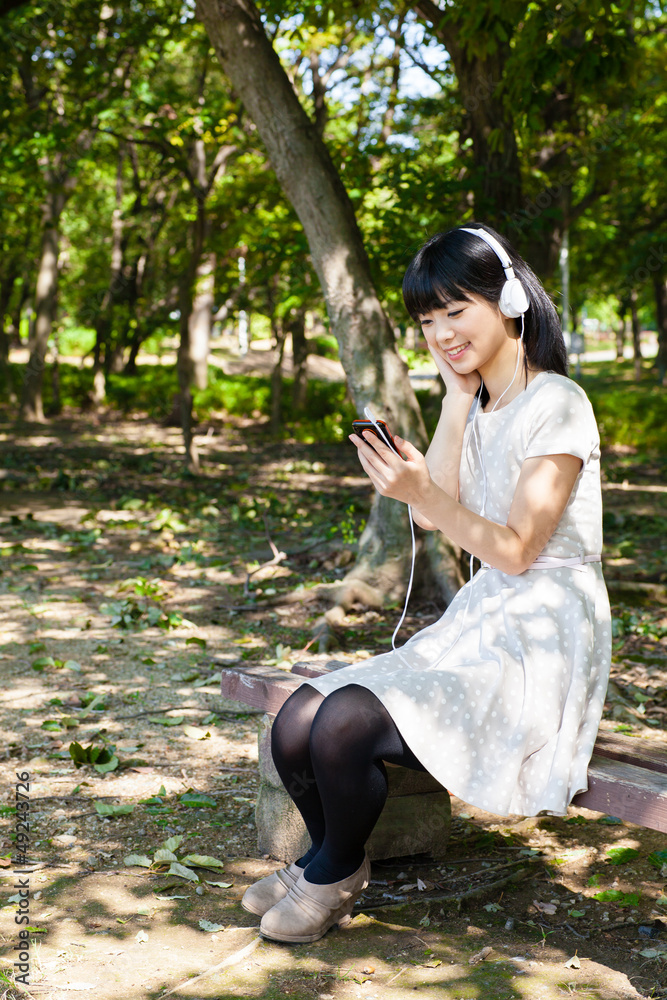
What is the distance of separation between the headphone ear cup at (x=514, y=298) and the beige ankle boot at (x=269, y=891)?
5.05 feet

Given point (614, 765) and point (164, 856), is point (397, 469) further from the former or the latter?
point (164, 856)

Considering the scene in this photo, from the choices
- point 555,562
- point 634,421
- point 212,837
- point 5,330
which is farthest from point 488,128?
point 5,330

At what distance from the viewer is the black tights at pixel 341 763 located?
2188 millimetres

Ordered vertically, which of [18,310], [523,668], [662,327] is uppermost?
[18,310]

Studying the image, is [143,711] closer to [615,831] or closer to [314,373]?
[615,831]

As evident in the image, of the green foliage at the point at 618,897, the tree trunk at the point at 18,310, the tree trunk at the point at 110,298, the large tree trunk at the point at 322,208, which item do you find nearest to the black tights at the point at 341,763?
the green foliage at the point at 618,897

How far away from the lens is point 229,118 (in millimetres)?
9812

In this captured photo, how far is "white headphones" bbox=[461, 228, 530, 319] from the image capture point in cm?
229

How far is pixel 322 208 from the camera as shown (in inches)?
220

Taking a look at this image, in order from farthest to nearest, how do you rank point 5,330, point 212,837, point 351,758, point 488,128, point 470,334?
1. point 5,330
2. point 488,128
3. point 212,837
4. point 470,334
5. point 351,758

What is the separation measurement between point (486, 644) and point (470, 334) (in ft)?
2.61

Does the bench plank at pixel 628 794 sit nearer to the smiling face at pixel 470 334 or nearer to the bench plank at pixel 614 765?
the bench plank at pixel 614 765

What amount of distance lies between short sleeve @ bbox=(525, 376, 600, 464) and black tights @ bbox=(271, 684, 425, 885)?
0.75m

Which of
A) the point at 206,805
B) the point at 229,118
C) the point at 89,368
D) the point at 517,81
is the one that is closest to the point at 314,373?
the point at 89,368
